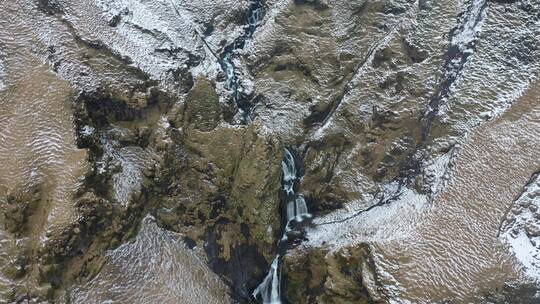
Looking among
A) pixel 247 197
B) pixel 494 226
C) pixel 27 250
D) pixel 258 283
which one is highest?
pixel 494 226

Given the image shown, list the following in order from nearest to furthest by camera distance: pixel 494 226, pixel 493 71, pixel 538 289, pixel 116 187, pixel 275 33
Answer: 1. pixel 538 289
2. pixel 494 226
3. pixel 116 187
4. pixel 493 71
5. pixel 275 33

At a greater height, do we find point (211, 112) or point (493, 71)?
point (493, 71)

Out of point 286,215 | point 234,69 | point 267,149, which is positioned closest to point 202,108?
point 234,69

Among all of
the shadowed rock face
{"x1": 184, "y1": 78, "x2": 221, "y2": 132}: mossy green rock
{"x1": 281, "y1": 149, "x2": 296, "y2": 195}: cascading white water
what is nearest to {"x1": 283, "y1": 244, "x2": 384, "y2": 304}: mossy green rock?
the shadowed rock face

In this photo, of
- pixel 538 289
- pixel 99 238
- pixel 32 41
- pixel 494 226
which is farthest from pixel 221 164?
pixel 538 289

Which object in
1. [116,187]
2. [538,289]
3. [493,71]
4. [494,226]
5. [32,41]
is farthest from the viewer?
[493,71]

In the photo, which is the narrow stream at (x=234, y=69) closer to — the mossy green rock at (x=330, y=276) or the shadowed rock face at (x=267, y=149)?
the shadowed rock face at (x=267, y=149)

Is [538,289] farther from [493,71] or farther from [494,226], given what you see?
[493,71]
